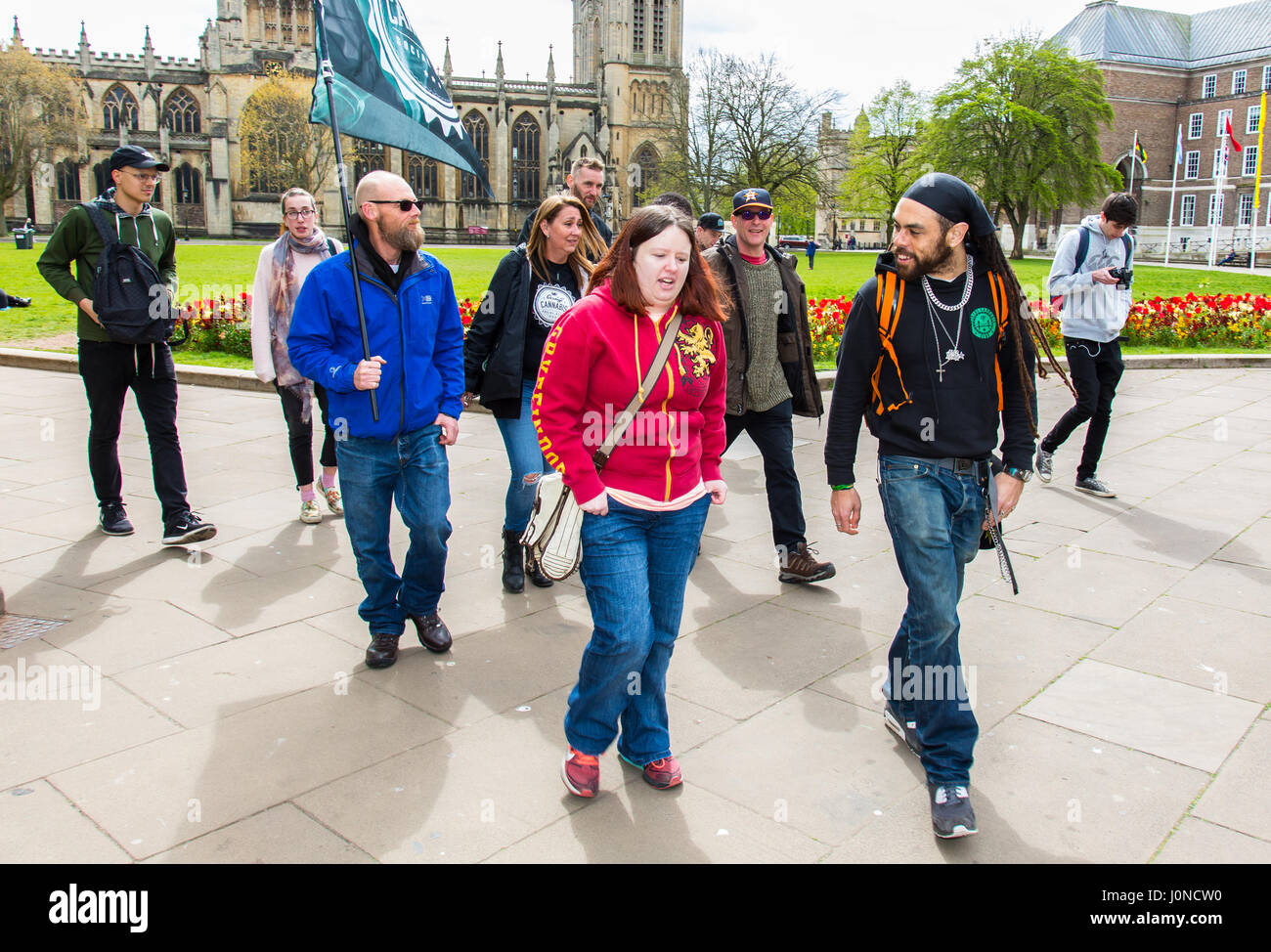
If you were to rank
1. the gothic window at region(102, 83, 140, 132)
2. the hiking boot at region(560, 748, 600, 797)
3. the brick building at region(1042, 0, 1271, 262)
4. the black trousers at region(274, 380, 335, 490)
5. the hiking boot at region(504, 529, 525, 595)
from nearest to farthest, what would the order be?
the hiking boot at region(560, 748, 600, 797) → the hiking boot at region(504, 529, 525, 595) → the black trousers at region(274, 380, 335, 490) → the brick building at region(1042, 0, 1271, 262) → the gothic window at region(102, 83, 140, 132)

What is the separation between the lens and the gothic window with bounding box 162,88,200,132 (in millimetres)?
73375

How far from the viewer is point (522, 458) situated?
5234 millimetres

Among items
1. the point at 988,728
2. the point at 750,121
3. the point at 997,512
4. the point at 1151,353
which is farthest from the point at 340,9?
the point at 750,121

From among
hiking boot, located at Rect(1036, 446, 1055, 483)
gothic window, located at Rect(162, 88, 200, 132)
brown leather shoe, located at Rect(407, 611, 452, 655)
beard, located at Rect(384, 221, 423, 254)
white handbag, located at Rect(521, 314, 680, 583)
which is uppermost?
gothic window, located at Rect(162, 88, 200, 132)

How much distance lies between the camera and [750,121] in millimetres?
52594

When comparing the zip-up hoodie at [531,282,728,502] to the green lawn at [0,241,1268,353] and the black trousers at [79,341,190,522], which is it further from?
the green lawn at [0,241,1268,353]

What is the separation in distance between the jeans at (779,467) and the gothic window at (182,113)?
8010 centimetres

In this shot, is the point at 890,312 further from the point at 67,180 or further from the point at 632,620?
the point at 67,180

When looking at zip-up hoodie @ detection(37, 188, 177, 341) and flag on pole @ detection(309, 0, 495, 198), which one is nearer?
flag on pole @ detection(309, 0, 495, 198)

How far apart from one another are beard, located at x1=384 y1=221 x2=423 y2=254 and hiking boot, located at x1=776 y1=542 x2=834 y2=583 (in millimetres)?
2529

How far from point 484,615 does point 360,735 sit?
4.27ft

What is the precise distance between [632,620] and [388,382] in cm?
171

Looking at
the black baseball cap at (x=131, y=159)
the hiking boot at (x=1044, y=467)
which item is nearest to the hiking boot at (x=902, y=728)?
the hiking boot at (x=1044, y=467)

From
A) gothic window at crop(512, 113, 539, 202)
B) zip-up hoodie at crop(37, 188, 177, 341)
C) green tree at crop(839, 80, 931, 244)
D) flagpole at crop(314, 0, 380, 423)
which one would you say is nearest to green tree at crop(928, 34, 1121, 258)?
green tree at crop(839, 80, 931, 244)
